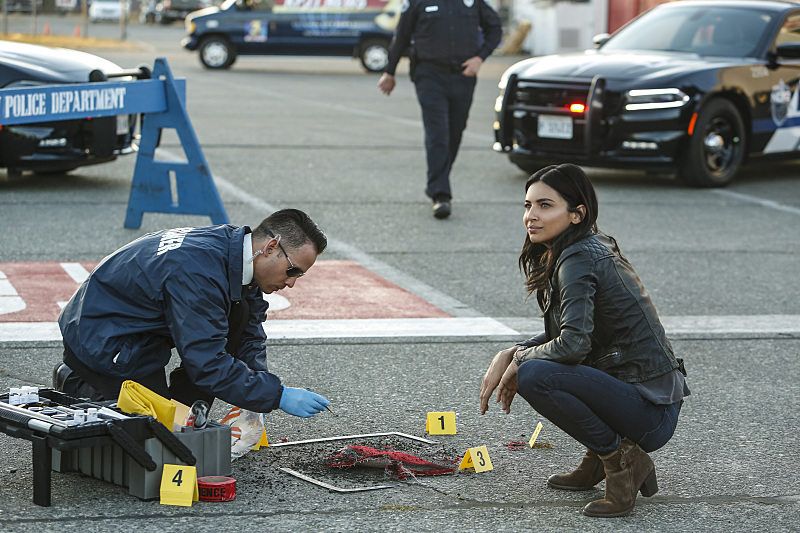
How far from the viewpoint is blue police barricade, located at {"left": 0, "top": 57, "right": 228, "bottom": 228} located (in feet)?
25.5

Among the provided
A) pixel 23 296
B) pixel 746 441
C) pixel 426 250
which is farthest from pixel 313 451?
pixel 426 250

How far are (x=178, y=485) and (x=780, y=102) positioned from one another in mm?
8830

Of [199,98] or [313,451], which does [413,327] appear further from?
[199,98]

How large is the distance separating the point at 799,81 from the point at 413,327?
6.63 metres

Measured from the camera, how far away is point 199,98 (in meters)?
18.1

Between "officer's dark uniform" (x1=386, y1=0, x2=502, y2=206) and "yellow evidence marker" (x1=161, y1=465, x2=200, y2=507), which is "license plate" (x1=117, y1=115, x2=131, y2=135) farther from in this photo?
"yellow evidence marker" (x1=161, y1=465, x2=200, y2=507)

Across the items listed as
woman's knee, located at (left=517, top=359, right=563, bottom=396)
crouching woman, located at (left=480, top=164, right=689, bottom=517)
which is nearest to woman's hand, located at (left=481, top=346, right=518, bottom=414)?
crouching woman, located at (left=480, top=164, right=689, bottom=517)

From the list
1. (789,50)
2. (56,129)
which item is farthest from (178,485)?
(789,50)

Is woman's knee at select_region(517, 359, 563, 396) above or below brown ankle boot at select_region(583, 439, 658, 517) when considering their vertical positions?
above

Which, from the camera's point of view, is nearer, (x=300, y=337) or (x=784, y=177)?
(x=300, y=337)

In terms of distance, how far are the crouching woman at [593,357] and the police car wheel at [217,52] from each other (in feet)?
71.9

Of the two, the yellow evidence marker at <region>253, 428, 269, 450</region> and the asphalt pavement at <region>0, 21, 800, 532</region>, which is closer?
the asphalt pavement at <region>0, 21, 800, 532</region>

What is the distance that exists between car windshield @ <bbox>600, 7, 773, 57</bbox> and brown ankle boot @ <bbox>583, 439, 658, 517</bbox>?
8081 millimetres

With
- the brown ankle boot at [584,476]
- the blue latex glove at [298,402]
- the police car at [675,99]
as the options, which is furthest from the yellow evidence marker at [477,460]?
the police car at [675,99]
